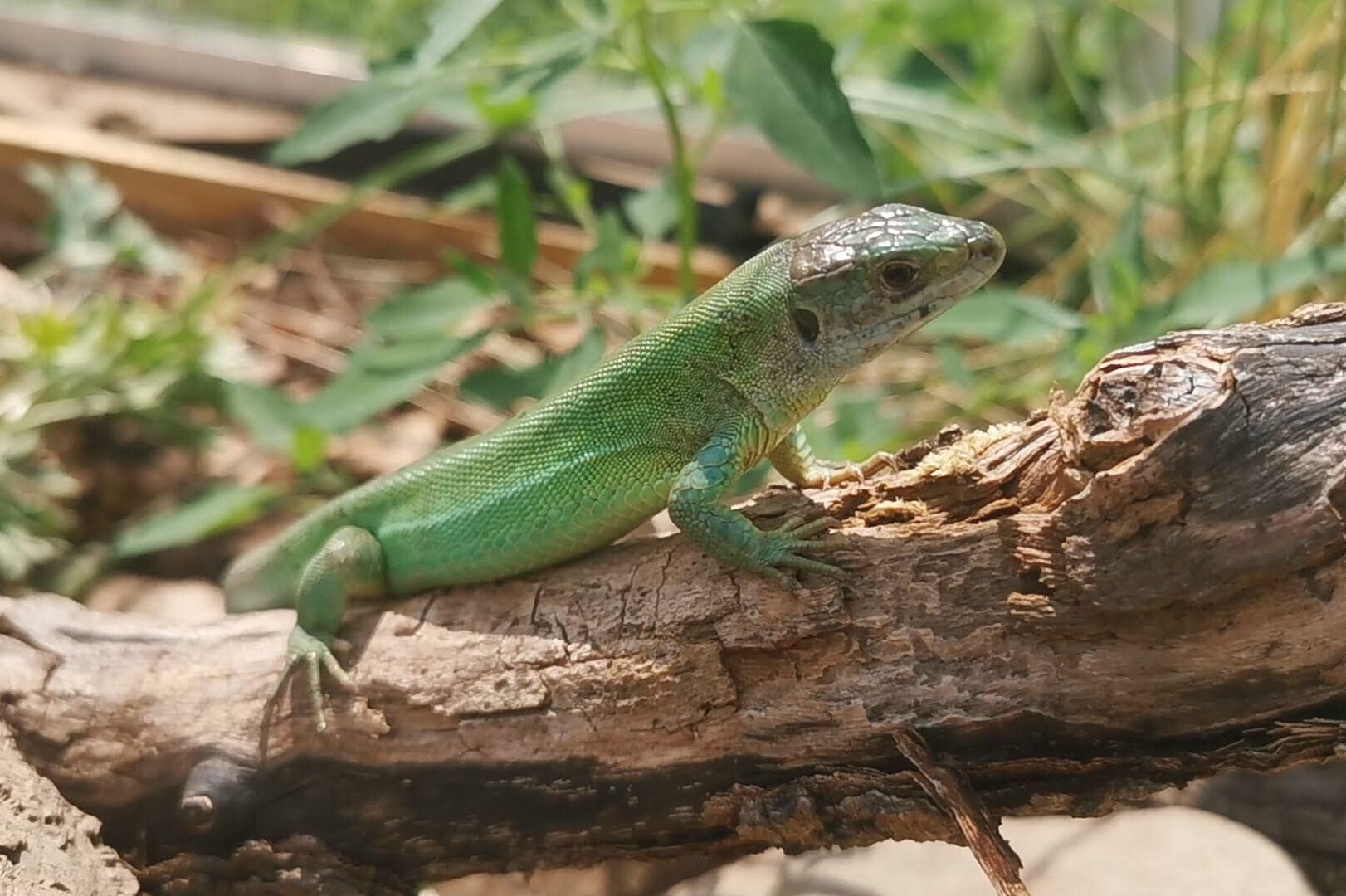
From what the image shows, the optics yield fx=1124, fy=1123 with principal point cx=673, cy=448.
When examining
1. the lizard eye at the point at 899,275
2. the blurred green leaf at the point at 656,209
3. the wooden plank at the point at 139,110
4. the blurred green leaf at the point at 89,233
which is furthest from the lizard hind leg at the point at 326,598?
the wooden plank at the point at 139,110

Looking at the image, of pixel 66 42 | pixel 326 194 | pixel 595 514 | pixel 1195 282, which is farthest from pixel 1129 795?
pixel 66 42

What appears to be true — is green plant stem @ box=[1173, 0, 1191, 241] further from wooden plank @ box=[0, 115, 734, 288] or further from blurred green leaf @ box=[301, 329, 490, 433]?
blurred green leaf @ box=[301, 329, 490, 433]

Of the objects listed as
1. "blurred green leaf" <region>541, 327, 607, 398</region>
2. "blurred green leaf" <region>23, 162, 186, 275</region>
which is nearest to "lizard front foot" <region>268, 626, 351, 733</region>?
"blurred green leaf" <region>541, 327, 607, 398</region>

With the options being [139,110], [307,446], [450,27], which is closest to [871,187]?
[450,27]

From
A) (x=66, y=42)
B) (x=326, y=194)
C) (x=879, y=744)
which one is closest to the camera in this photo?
(x=879, y=744)

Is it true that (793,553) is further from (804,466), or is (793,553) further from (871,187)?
(871,187)

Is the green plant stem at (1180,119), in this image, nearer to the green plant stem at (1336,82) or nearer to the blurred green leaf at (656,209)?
the green plant stem at (1336,82)

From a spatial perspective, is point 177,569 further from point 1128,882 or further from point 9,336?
point 1128,882
